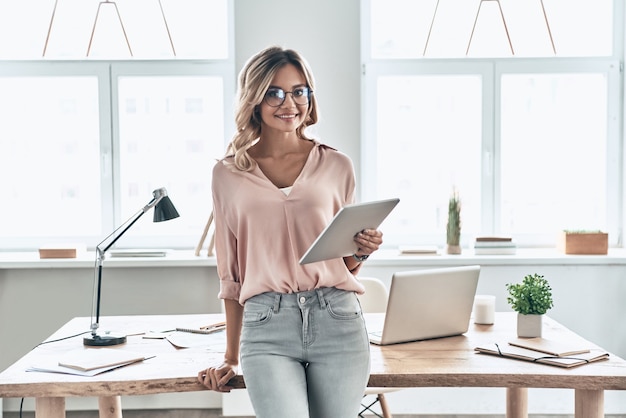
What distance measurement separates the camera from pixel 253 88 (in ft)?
7.46

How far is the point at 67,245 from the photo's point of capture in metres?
4.29

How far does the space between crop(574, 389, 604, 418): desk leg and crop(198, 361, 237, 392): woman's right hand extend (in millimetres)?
1068

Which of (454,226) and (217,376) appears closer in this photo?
(217,376)

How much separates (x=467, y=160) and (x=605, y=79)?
904 mm

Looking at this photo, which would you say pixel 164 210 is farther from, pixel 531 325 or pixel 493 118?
pixel 493 118

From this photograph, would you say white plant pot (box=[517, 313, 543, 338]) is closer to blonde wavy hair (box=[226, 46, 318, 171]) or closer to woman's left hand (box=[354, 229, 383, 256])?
woman's left hand (box=[354, 229, 383, 256])

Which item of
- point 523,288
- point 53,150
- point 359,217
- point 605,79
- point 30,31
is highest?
point 30,31

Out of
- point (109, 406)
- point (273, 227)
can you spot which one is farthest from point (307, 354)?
point (109, 406)

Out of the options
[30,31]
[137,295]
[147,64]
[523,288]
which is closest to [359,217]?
[523,288]

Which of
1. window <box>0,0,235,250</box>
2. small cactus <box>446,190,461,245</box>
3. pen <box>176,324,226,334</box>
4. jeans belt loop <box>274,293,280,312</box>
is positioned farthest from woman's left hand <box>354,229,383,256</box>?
window <box>0,0,235,250</box>

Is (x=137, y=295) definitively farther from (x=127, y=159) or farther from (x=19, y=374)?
(x=19, y=374)

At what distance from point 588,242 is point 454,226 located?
2.34ft

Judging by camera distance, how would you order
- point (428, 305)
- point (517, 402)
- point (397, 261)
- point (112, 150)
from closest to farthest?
1. point (428, 305)
2. point (517, 402)
3. point (397, 261)
4. point (112, 150)

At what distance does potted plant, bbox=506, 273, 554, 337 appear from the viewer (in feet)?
8.79
